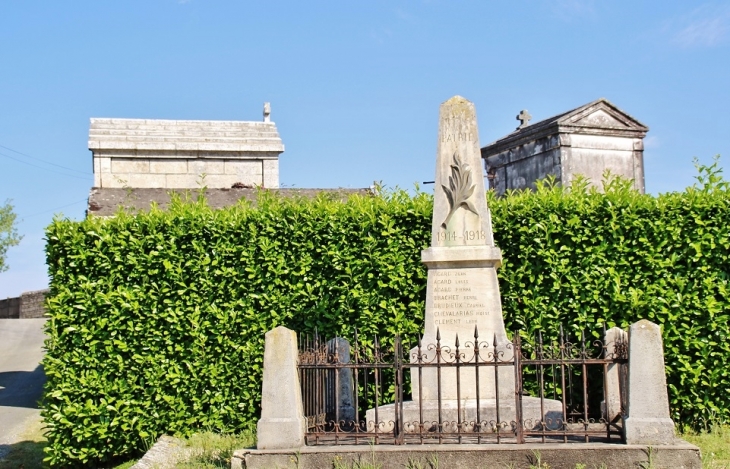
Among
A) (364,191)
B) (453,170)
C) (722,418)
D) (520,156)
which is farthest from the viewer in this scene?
(520,156)

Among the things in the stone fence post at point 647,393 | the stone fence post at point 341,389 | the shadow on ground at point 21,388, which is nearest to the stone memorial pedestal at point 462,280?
the stone fence post at point 341,389

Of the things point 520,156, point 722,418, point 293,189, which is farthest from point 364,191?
point 722,418

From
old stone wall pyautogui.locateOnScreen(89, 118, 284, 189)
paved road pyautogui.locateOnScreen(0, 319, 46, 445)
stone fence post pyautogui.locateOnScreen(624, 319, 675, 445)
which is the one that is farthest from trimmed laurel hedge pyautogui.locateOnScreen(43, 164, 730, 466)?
old stone wall pyautogui.locateOnScreen(89, 118, 284, 189)

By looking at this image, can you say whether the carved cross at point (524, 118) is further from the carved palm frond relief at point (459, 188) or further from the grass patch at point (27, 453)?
the grass patch at point (27, 453)

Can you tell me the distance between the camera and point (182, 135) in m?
17.6

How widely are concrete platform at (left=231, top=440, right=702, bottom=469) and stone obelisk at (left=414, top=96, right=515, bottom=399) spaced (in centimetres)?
158

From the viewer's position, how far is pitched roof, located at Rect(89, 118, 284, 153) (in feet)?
56.2

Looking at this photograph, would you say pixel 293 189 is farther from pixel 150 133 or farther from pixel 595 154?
pixel 595 154

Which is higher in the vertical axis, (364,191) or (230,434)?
(364,191)

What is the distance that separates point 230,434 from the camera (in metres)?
10.3

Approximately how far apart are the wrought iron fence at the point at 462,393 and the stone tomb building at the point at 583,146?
6.01 metres

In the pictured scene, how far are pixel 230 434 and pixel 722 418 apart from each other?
6.42 metres

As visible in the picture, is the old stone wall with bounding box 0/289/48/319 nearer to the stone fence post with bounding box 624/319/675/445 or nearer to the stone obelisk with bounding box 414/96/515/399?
the stone obelisk with bounding box 414/96/515/399

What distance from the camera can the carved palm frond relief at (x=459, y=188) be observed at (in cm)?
859
